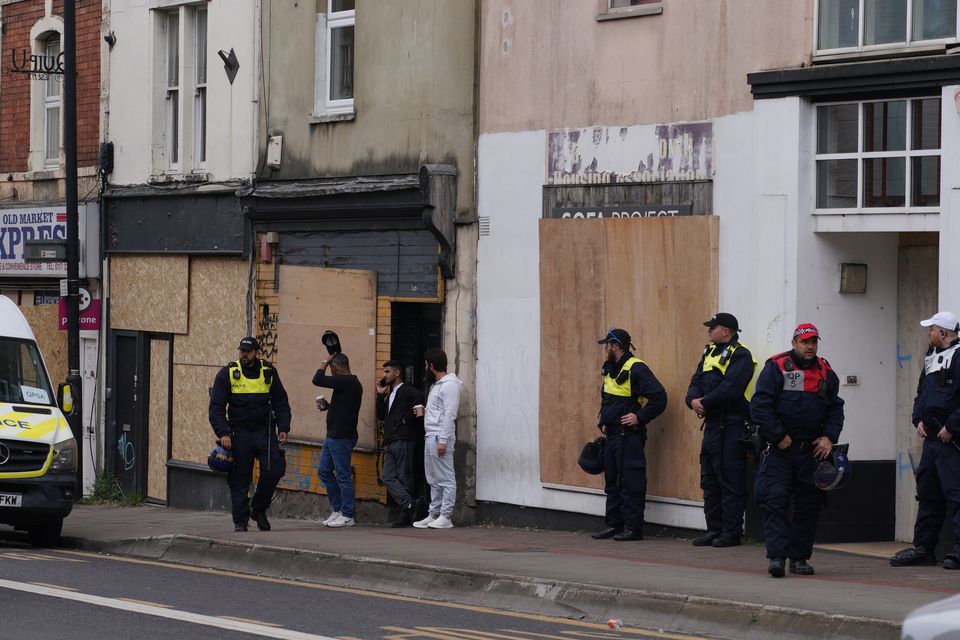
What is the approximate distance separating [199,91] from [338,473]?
21.9ft

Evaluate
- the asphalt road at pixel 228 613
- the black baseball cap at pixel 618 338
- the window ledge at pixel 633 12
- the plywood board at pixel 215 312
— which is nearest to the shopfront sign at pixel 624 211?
the black baseball cap at pixel 618 338

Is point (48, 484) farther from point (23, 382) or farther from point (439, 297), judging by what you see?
point (439, 297)

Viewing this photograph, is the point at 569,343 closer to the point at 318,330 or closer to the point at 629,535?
the point at 629,535

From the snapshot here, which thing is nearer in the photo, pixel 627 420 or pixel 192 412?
pixel 627 420

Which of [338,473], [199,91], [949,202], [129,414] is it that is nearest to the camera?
[949,202]

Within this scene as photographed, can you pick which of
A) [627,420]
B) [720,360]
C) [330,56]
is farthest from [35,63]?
[720,360]

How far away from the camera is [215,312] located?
20984 millimetres

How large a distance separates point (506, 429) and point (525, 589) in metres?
4.90

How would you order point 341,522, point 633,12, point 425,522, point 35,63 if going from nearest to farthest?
point 633,12 < point 425,522 < point 341,522 < point 35,63

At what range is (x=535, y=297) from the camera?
16.3m

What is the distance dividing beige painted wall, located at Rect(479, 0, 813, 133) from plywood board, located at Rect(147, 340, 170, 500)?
692cm

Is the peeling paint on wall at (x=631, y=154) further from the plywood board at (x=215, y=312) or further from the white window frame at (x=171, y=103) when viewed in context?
the white window frame at (x=171, y=103)

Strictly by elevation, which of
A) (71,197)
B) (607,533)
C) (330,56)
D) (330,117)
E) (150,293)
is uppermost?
(330,56)

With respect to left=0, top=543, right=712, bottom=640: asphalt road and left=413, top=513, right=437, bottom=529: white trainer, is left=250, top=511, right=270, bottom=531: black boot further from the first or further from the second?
left=0, top=543, right=712, bottom=640: asphalt road
